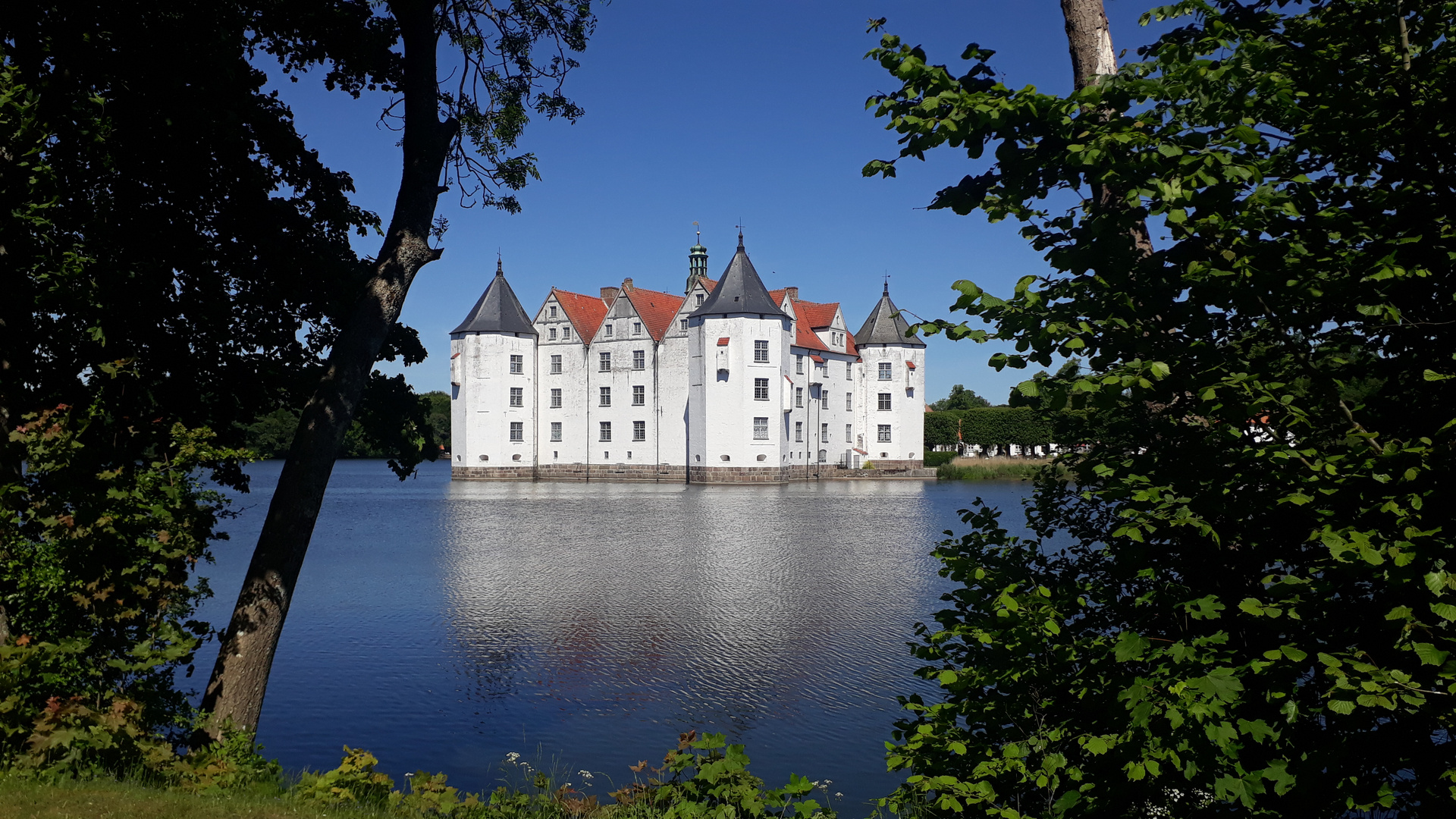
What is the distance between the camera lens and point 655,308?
61.2m

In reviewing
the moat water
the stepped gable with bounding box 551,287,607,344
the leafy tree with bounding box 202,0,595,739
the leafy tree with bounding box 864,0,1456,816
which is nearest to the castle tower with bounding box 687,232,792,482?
the stepped gable with bounding box 551,287,607,344

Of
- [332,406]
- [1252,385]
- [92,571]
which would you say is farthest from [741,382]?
[1252,385]

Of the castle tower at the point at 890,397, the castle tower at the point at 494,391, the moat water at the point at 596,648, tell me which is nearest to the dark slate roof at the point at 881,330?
the castle tower at the point at 890,397

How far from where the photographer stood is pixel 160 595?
20.6 feet

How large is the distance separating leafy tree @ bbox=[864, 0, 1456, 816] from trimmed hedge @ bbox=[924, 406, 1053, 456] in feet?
228

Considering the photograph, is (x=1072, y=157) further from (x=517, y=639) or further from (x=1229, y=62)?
(x=517, y=639)

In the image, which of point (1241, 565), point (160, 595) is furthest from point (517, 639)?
point (1241, 565)

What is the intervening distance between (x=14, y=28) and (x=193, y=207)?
1.77m

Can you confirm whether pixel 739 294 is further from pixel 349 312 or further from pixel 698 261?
pixel 349 312

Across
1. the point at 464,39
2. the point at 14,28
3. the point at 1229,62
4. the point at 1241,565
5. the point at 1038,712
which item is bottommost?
the point at 1038,712

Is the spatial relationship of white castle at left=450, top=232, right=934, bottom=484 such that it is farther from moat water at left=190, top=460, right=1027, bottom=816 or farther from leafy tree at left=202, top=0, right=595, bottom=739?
leafy tree at left=202, top=0, right=595, bottom=739

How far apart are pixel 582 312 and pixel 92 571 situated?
5685 cm

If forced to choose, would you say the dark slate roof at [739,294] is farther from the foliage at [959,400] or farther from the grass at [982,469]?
the foliage at [959,400]

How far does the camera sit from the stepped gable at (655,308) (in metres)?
58.6
